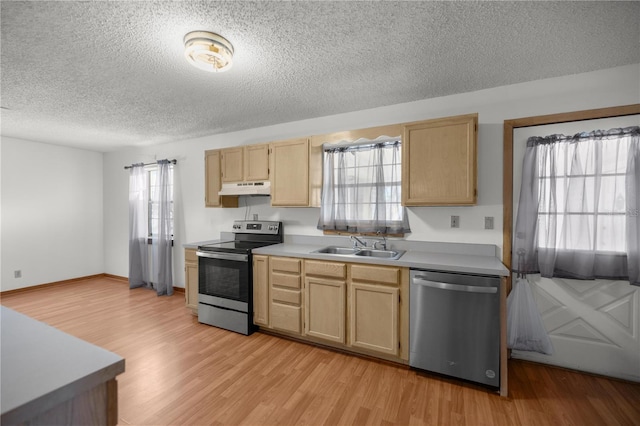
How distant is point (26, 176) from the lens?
15.0ft

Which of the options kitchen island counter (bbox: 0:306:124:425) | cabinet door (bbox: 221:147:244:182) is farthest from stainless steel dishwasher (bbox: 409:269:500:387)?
cabinet door (bbox: 221:147:244:182)

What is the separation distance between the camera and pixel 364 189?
3.12 metres

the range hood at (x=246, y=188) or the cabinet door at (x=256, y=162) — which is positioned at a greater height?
the cabinet door at (x=256, y=162)

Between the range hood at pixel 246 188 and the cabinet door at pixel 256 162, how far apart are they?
0.22ft

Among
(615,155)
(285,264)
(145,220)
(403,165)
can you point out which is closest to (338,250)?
(285,264)

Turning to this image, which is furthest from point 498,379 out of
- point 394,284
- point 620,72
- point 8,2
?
point 8,2

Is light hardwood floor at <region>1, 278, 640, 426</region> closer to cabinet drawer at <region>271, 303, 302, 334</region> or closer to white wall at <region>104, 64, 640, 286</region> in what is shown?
cabinet drawer at <region>271, 303, 302, 334</region>

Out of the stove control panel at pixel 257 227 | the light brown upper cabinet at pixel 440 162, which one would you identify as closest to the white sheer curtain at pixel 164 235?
the stove control panel at pixel 257 227

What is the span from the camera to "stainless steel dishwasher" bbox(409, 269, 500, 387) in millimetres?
2066

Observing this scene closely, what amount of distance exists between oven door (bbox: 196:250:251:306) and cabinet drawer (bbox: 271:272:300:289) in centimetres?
31

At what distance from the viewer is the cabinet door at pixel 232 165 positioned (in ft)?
11.8

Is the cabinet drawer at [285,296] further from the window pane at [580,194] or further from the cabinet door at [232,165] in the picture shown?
the window pane at [580,194]

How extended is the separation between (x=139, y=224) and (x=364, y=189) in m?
4.05

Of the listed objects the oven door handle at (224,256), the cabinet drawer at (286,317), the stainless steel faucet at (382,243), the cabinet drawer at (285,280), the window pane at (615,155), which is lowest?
the cabinet drawer at (286,317)
